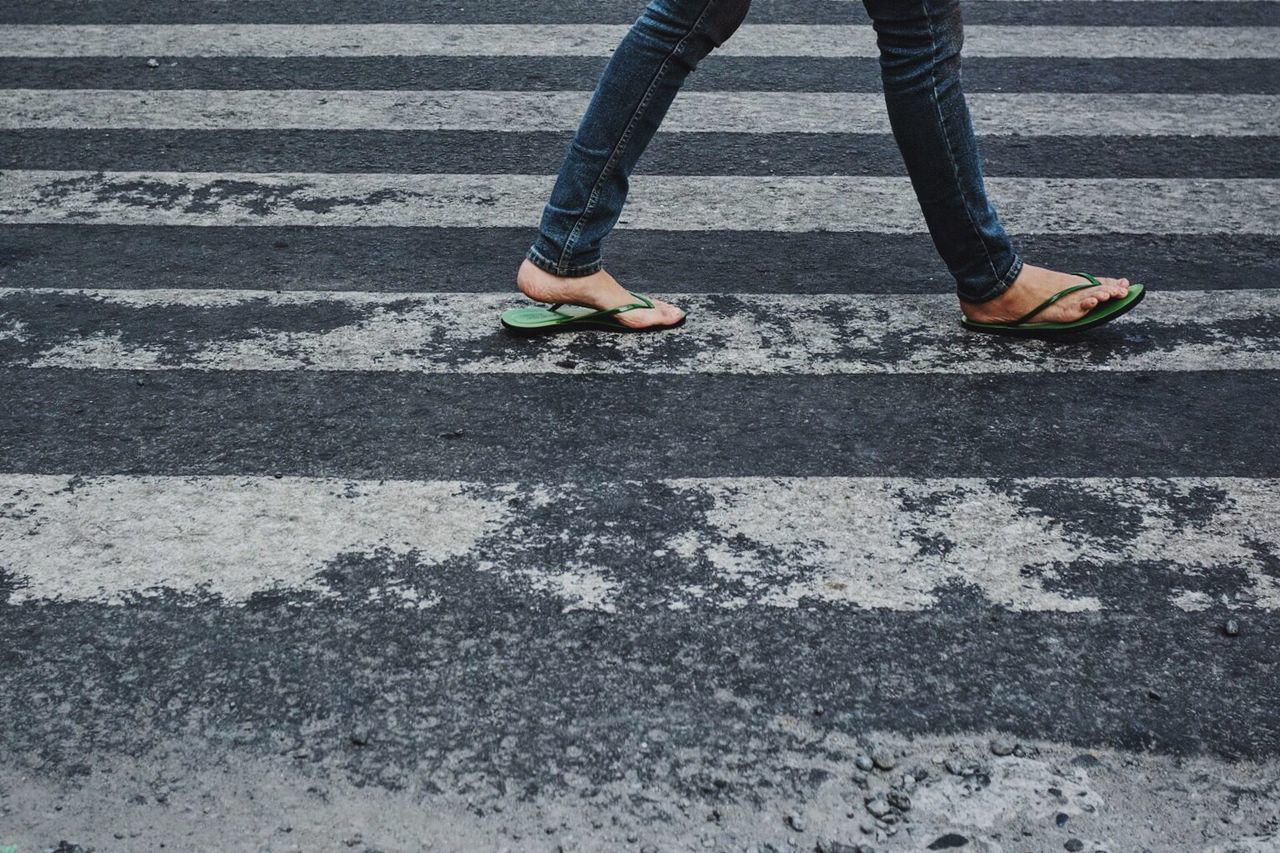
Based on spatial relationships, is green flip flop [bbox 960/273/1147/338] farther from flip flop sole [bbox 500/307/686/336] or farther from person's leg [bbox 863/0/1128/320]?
flip flop sole [bbox 500/307/686/336]

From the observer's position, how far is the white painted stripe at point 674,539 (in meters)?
2.57

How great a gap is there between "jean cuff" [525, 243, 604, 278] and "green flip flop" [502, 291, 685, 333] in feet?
0.27

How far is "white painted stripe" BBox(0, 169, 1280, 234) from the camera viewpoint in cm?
450

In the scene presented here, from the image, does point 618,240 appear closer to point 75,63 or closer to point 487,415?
point 487,415

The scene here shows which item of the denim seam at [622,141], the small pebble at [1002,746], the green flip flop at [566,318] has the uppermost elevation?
the denim seam at [622,141]

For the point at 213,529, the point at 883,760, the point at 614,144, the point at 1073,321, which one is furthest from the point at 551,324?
the point at 883,760

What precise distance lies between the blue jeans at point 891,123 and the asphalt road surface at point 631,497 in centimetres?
23

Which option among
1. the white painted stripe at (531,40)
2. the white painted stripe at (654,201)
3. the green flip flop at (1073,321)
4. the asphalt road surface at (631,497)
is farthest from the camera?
the white painted stripe at (531,40)

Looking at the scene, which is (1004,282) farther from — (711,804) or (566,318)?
(711,804)

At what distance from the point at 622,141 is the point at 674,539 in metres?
1.29

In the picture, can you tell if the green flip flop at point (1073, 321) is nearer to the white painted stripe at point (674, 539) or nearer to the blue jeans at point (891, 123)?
the blue jeans at point (891, 123)

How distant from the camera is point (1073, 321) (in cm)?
368

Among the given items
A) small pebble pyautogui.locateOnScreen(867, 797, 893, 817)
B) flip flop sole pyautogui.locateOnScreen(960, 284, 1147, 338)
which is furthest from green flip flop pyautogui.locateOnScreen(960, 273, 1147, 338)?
small pebble pyautogui.locateOnScreen(867, 797, 893, 817)

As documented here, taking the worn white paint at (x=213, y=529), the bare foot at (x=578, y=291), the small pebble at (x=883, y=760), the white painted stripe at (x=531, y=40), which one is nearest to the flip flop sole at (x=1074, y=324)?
the bare foot at (x=578, y=291)
